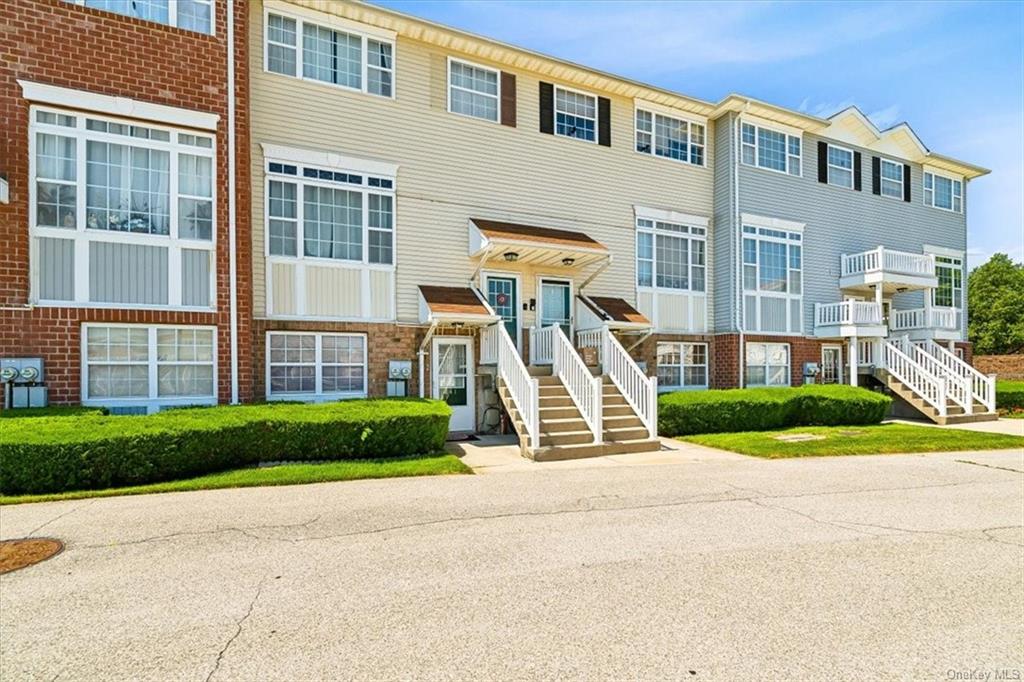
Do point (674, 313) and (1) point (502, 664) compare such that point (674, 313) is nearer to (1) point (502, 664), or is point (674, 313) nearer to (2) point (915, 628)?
(2) point (915, 628)

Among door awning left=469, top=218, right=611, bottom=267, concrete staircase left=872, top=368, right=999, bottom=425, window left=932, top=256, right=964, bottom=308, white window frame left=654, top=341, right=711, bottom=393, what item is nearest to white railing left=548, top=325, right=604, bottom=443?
door awning left=469, top=218, right=611, bottom=267

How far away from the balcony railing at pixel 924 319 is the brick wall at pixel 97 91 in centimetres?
2153

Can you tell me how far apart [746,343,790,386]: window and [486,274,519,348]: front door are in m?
7.76

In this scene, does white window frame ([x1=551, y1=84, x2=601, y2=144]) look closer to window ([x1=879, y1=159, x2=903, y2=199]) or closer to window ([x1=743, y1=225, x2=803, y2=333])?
window ([x1=743, y1=225, x2=803, y2=333])

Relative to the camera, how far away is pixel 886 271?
18.0m

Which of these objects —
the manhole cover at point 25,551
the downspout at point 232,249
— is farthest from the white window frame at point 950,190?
the manhole cover at point 25,551

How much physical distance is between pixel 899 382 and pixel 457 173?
48.9 ft

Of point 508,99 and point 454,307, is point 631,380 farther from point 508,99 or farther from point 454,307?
point 508,99

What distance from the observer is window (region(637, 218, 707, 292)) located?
52.9 ft

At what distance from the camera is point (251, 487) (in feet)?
25.0

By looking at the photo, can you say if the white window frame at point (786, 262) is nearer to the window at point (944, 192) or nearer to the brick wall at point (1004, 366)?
the window at point (944, 192)

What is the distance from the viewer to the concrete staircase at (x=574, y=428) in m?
10.5

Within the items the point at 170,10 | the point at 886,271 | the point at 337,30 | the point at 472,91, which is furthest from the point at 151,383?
the point at 886,271

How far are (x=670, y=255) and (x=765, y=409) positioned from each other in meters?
5.38
